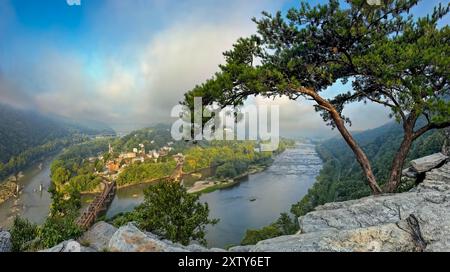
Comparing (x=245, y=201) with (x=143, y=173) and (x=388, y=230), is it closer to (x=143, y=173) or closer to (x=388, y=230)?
(x=143, y=173)

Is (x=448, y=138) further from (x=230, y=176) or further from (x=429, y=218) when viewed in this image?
(x=230, y=176)

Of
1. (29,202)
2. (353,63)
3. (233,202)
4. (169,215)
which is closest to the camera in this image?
(353,63)

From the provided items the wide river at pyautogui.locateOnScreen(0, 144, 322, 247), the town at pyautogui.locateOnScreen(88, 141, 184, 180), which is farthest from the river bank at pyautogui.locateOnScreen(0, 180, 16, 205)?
the town at pyautogui.locateOnScreen(88, 141, 184, 180)

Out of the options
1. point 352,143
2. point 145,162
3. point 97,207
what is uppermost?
point 352,143

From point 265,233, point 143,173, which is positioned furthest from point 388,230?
point 143,173

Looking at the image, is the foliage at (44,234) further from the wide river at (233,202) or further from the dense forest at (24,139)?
the dense forest at (24,139)

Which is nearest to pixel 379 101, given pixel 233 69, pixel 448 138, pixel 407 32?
pixel 407 32
